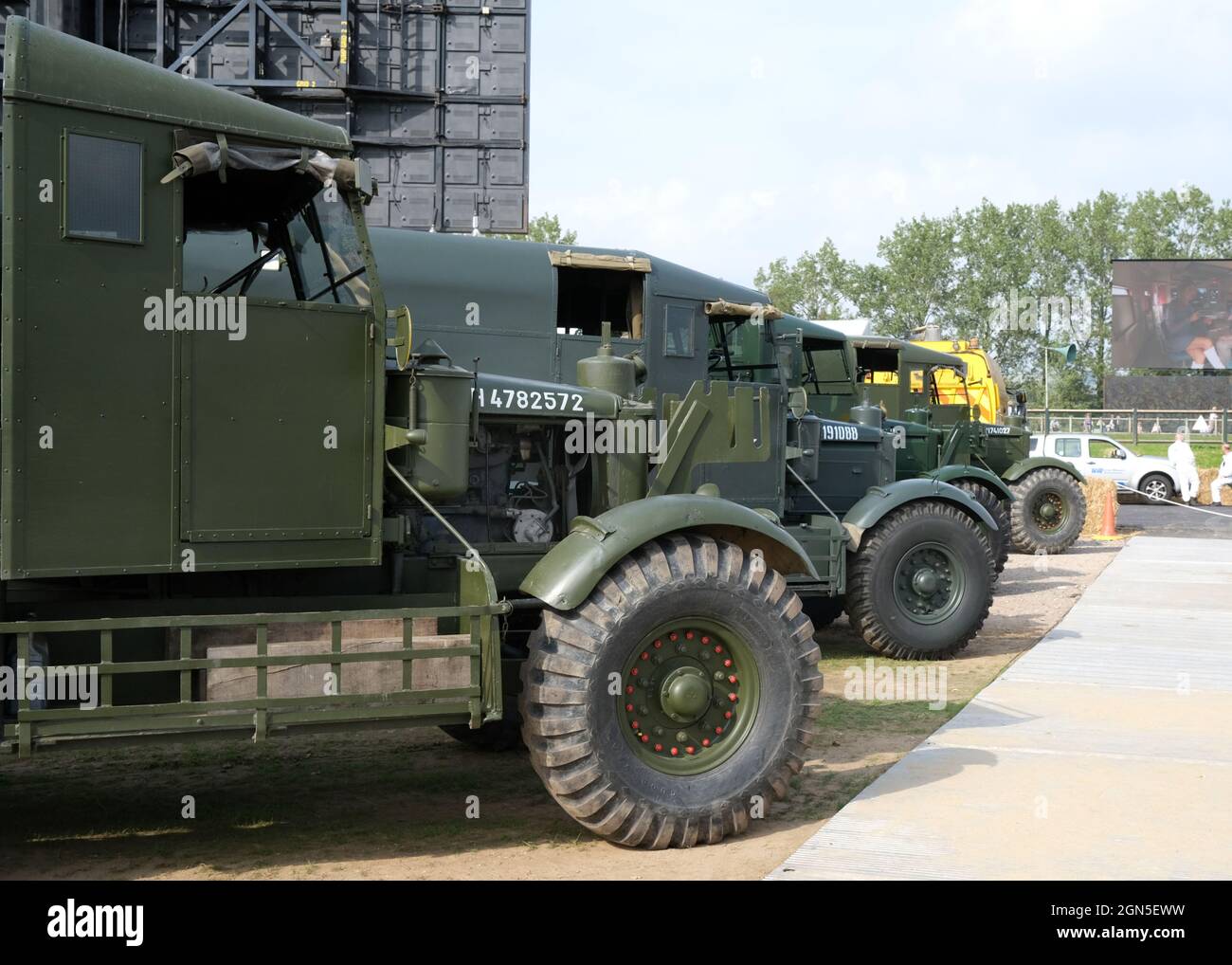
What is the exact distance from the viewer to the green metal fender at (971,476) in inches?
545

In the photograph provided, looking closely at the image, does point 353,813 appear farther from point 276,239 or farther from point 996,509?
point 996,509

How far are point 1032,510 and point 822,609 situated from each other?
353 inches

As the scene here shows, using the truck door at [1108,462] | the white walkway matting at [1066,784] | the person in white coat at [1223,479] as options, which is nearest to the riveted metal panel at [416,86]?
the white walkway matting at [1066,784]

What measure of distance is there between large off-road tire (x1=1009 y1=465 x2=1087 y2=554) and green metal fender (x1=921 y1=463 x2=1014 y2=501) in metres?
5.01

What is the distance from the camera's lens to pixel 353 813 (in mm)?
5902

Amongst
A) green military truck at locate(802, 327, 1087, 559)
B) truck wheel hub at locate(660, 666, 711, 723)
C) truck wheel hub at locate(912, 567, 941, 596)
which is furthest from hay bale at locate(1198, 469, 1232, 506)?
truck wheel hub at locate(660, 666, 711, 723)

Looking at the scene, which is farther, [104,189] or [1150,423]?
[1150,423]

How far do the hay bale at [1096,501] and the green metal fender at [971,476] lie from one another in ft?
30.3

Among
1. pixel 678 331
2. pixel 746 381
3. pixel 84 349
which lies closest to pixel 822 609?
pixel 746 381

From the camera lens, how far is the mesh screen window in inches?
177

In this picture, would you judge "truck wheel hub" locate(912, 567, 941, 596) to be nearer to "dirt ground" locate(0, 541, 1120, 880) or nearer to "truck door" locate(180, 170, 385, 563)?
"dirt ground" locate(0, 541, 1120, 880)

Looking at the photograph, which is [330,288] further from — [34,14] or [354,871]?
[34,14]

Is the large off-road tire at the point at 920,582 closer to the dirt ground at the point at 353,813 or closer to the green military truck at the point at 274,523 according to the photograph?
the dirt ground at the point at 353,813
